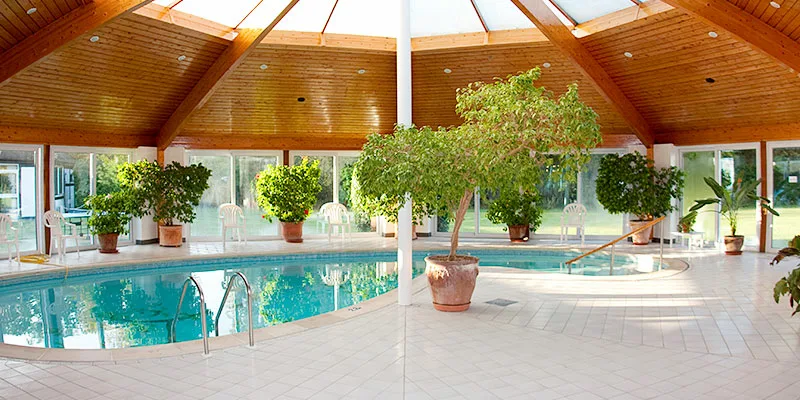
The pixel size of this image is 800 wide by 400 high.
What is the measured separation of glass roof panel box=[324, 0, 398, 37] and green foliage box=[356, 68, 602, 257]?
4203 millimetres

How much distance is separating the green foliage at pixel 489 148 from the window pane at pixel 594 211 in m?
8.38

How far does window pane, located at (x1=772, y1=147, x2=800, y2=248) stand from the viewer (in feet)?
37.6

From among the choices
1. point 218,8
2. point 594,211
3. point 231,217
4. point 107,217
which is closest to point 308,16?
point 218,8

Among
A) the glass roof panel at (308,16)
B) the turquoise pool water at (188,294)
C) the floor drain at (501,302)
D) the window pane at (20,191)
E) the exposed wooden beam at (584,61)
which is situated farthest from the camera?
the window pane at (20,191)

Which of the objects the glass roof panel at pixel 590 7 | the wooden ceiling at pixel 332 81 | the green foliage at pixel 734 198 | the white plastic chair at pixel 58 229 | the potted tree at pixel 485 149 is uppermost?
the glass roof panel at pixel 590 7

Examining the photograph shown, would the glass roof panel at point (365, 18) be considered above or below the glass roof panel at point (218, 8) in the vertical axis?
above

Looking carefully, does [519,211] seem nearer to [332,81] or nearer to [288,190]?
[332,81]

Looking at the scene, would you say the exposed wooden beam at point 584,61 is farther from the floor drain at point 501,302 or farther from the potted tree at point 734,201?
the floor drain at point 501,302

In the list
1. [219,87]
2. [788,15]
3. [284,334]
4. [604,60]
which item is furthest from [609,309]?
[219,87]

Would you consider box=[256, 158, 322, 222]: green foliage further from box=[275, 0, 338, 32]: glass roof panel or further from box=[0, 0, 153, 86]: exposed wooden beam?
box=[0, 0, 153, 86]: exposed wooden beam

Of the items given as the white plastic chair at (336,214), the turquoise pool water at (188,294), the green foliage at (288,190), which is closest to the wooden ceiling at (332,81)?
the green foliage at (288,190)

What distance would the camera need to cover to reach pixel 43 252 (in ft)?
38.2

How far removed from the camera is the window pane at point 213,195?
14.2 m

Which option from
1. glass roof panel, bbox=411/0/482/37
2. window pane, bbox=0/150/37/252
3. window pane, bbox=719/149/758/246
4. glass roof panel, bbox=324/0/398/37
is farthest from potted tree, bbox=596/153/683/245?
window pane, bbox=0/150/37/252
